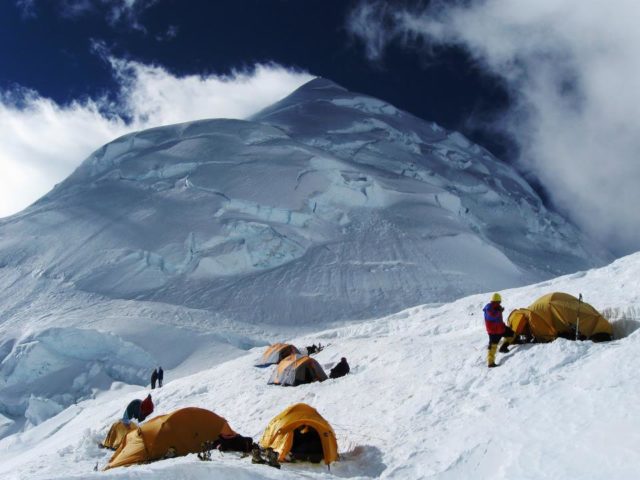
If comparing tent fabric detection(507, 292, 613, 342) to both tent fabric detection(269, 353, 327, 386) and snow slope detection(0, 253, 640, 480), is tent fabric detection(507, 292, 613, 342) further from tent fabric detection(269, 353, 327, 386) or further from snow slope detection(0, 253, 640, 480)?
tent fabric detection(269, 353, 327, 386)

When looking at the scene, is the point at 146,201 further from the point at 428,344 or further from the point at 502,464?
the point at 502,464

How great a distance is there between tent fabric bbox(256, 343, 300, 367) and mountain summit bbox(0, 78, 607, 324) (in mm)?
20445

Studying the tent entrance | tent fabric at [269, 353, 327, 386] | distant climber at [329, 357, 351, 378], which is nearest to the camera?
the tent entrance

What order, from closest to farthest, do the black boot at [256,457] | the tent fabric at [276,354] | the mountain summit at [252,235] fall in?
the black boot at [256,457], the tent fabric at [276,354], the mountain summit at [252,235]

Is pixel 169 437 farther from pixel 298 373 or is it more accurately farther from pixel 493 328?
pixel 493 328

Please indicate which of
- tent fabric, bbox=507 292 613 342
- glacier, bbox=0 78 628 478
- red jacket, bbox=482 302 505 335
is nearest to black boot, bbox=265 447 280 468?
glacier, bbox=0 78 628 478

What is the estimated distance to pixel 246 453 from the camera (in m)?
10.9

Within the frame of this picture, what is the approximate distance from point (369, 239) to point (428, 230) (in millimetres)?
6597

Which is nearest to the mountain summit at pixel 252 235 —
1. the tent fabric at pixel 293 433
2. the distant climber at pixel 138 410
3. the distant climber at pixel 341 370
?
the distant climber at pixel 138 410

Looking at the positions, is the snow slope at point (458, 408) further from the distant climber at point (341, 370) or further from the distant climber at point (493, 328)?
the distant climber at point (341, 370)

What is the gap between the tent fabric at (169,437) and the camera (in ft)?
40.9

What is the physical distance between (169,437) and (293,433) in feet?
9.82

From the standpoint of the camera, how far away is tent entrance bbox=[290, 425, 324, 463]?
11.2 m

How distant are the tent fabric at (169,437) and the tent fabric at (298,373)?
188 inches
